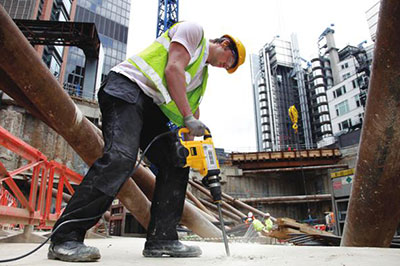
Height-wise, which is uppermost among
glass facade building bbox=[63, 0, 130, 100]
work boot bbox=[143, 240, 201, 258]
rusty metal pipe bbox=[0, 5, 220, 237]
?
glass facade building bbox=[63, 0, 130, 100]

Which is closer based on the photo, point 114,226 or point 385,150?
point 385,150

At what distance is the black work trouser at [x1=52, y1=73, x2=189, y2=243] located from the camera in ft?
5.27

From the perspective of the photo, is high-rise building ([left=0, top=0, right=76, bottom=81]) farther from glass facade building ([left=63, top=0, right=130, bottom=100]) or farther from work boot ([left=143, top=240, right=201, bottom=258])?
work boot ([left=143, top=240, right=201, bottom=258])

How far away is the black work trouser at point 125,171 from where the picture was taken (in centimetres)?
161

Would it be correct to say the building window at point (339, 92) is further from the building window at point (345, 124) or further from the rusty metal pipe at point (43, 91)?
the rusty metal pipe at point (43, 91)

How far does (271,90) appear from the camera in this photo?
53.0 metres

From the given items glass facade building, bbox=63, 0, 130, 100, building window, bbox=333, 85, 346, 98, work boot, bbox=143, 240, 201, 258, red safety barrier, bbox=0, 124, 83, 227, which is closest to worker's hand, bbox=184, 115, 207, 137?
work boot, bbox=143, 240, 201, 258

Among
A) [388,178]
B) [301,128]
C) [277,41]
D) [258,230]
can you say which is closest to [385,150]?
[388,178]

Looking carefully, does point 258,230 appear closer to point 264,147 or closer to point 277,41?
point 264,147

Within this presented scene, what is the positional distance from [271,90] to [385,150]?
2089 inches

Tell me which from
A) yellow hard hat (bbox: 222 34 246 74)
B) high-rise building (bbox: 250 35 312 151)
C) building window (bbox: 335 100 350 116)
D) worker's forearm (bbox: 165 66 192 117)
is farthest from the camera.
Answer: high-rise building (bbox: 250 35 312 151)

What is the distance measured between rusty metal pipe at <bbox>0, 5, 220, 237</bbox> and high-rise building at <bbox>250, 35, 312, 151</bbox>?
4806 cm

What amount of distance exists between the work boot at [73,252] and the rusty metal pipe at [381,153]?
1886 mm

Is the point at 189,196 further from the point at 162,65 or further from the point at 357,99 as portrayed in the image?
the point at 357,99
